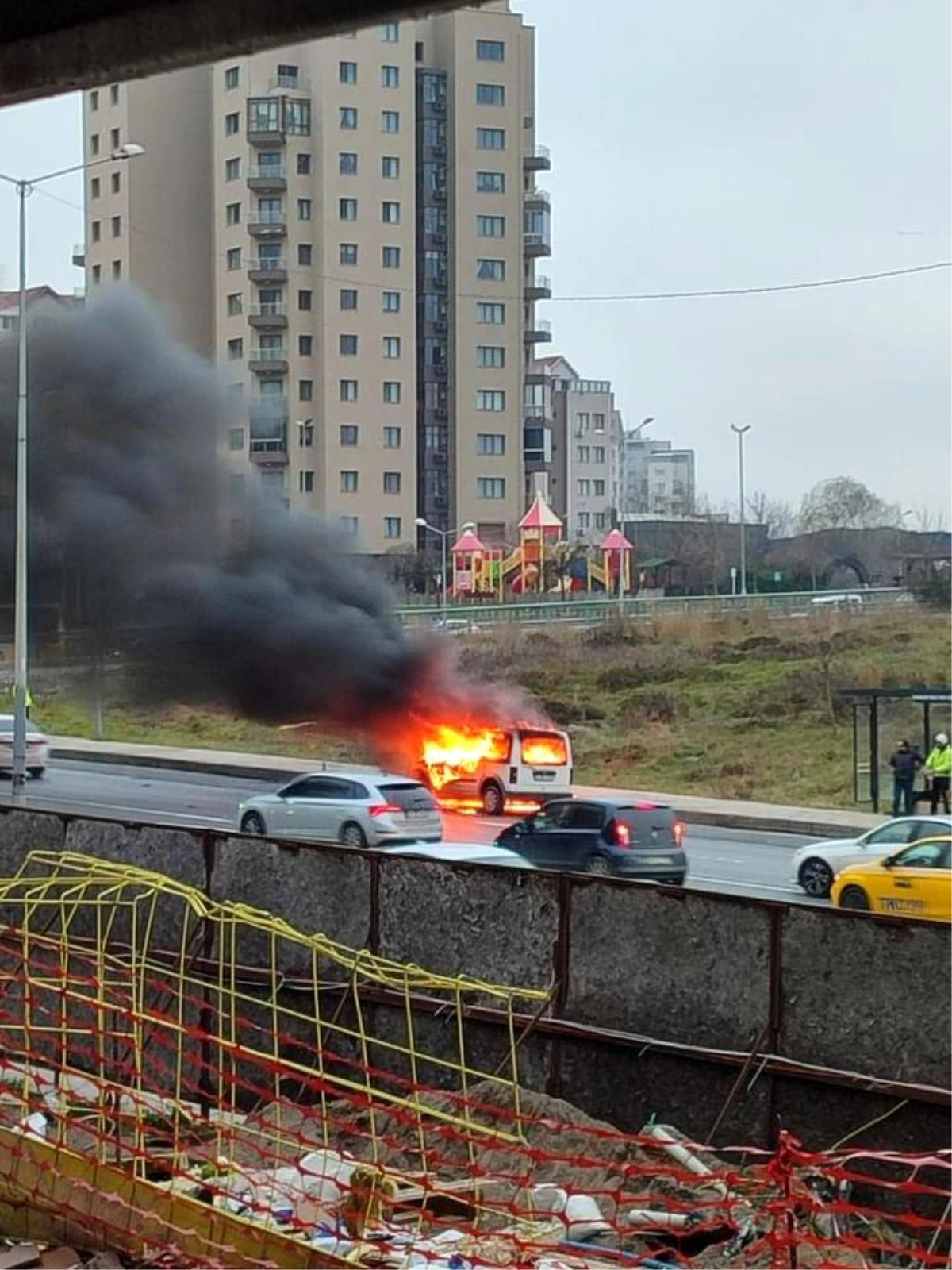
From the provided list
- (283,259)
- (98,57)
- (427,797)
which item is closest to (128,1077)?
(98,57)

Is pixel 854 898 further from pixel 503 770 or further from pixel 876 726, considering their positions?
pixel 503 770

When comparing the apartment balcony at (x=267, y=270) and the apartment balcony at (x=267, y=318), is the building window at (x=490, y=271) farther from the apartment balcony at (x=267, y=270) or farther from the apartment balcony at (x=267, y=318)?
the apartment balcony at (x=267, y=318)

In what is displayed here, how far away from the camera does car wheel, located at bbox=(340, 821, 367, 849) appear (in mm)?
20453

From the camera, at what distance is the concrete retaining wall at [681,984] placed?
27.0 ft

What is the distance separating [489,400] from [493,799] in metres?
22.8

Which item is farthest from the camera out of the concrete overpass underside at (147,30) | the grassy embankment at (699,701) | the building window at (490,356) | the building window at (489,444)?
the building window at (490,356)

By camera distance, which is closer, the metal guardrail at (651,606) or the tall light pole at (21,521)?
the tall light pole at (21,521)

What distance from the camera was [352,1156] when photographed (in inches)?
309

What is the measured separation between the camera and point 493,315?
46.4 metres

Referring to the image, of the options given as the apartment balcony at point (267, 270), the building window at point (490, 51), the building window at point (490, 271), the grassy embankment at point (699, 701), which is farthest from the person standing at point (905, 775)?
the building window at point (490, 51)

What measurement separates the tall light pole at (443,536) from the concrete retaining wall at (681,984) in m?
24.1

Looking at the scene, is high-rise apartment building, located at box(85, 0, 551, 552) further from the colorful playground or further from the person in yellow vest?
the person in yellow vest

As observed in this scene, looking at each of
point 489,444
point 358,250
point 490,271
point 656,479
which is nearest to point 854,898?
point 358,250

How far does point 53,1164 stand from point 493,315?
41.3 m
